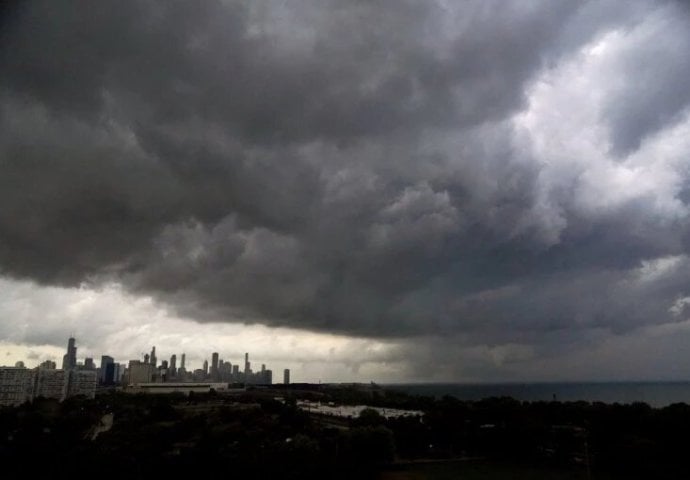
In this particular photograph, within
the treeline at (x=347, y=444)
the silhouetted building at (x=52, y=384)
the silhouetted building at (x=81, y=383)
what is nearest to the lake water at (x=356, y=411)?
the treeline at (x=347, y=444)

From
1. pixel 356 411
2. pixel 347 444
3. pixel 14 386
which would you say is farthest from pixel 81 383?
pixel 347 444

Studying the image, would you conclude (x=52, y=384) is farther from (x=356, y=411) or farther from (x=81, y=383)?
(x=356, y=411)

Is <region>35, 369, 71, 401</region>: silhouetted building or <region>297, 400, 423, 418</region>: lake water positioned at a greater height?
<region>35, 369, 71, 401</region>: silhouetted building

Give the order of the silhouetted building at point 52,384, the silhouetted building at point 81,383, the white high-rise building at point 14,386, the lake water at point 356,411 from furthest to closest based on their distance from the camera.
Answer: the silhouetted building at point 81,383 < the silhouetted building at point 52,384 < the white high-rise building at point 14,386 < the lake water at point 356,411

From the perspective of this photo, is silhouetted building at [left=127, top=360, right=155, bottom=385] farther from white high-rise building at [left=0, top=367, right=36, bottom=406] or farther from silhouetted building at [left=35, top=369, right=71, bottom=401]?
white high-rise building at [left=0, top=367, right=36, bottom=406]

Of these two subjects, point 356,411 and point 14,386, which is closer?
point 356,411

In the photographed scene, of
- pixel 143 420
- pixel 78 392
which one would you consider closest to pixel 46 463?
pixel 143 420

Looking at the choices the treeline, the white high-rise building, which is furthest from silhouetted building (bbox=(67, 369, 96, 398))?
the treeline

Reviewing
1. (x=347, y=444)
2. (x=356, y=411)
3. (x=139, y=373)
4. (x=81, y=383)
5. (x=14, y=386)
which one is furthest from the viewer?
(x=139, y=373)

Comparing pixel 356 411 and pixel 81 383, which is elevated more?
pixel 81 383

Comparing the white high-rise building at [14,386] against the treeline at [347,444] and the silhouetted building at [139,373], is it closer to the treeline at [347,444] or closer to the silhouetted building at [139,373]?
the treeline at [347,444]

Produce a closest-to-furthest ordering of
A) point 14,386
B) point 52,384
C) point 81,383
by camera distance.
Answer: point 14,386 → point 52,384 → point 81,383
